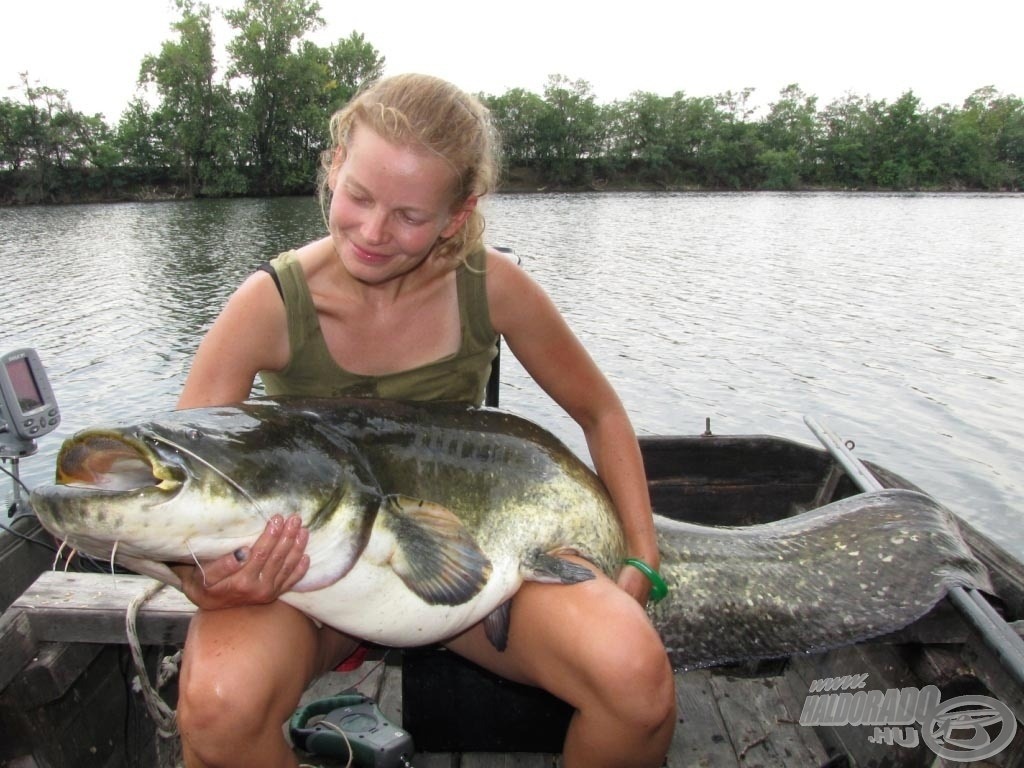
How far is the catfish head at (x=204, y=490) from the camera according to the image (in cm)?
165

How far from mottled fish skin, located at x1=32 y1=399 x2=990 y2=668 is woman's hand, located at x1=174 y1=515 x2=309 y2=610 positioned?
3cm

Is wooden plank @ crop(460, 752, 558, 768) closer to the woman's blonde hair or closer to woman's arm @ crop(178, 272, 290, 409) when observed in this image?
woman's arm @ crop(178, 272, 290, 409)

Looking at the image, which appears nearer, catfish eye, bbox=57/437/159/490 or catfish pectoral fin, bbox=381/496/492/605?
catfish eye, bbox=57/437/159/490

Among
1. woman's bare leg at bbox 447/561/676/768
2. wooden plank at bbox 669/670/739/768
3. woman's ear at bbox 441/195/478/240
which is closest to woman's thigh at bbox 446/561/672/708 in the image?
woman's bare leg at bbox 447/561/676/768

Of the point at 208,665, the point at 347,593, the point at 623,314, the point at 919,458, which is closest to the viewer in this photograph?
the point at 208,665

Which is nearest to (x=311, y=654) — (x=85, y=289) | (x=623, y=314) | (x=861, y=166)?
(x=623, y=314)

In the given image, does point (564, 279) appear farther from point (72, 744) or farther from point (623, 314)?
point (72, 744)

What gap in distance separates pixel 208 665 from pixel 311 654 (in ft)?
1.05

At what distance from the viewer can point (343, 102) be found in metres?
58.2

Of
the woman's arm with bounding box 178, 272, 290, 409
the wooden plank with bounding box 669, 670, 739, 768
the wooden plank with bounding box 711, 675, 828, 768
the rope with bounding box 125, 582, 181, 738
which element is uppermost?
the woman's arm with bounding box 178, 272, 290, 409

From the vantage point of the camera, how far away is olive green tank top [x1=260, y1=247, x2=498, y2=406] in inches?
96.9

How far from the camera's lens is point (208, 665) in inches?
75.0

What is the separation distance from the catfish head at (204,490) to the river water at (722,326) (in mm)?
2924

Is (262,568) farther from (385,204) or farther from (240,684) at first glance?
(385,204)
